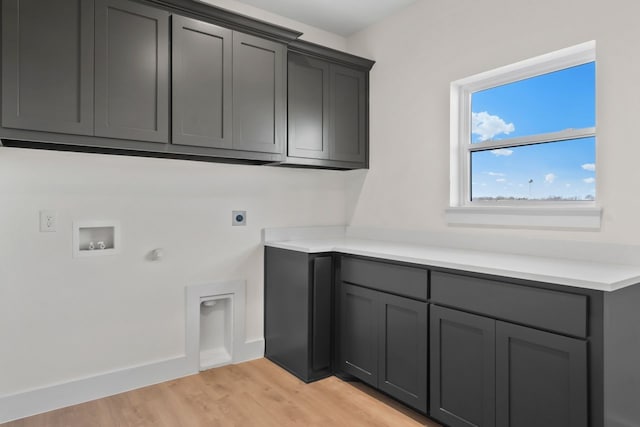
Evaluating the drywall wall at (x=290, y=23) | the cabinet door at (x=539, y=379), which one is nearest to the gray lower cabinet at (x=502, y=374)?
the cabinet door at (x=539, y=379)

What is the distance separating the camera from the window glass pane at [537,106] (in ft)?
7.18

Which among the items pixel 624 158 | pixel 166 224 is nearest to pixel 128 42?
pixel 166 224

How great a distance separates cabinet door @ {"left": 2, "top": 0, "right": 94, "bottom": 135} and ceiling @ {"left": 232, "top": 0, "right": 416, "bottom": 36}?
4.25ft

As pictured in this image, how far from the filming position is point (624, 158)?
1.95 meters

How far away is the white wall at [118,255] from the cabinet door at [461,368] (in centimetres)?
148

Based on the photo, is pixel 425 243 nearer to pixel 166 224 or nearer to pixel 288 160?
pixel 288 160

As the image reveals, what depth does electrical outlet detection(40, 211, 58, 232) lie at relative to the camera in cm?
224

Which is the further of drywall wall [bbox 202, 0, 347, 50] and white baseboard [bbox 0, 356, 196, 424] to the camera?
drywall wall [bbox 202, 0, 347, 50]

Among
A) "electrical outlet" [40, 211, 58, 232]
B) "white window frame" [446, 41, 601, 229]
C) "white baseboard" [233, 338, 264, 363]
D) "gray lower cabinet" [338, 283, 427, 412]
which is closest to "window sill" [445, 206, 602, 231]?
"white window frame" [446, 41, 601, 229]

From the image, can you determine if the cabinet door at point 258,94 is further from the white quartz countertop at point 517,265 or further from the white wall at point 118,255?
the white quartz countertop at point 517,265

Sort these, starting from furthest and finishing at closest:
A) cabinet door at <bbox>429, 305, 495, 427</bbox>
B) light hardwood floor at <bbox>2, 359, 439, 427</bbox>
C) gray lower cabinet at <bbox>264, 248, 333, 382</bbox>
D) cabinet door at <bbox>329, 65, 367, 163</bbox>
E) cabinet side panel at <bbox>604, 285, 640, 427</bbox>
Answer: cabinet door at <bbox>329, 65, 367, 163</bbox>
gray lower cabinet at <bbox>264, 248, 333, 382</bbox>
light hardwood floor at <bbox>2, 359, 439, 427</bbox>
cabinet door at <bbox>429, 305, 495, 427</bbox>
cabinet side panel at <bbox>604, 285, 640, 427</bbox>

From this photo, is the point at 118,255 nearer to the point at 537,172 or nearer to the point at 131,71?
the point at 131,71

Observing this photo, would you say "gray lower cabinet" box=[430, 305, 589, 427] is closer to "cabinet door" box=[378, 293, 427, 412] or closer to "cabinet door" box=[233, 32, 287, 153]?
"cabinet door" box=[378, 293, 427, 412]

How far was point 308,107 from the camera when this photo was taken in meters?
2.97
